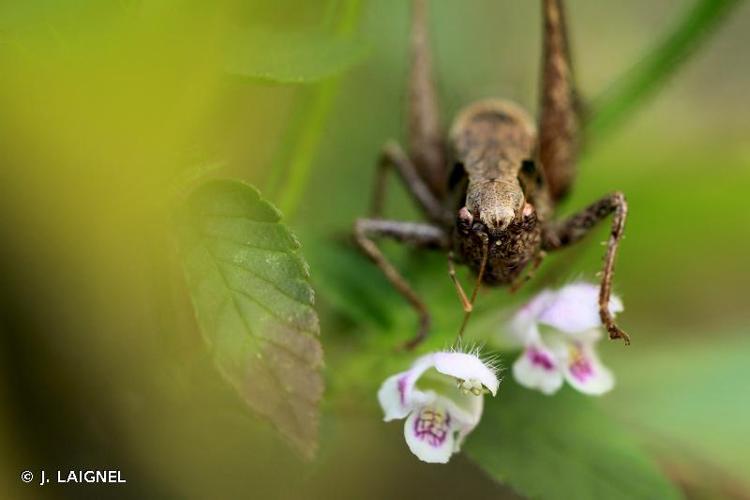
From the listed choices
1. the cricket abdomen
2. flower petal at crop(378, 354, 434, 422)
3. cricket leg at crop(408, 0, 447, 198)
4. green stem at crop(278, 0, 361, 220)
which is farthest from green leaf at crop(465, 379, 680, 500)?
cricket leg at crop(408, 0, 447, 198)

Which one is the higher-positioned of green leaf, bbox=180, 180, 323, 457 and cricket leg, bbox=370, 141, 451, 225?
cricket leg, bbox=370, 141, 451, 225

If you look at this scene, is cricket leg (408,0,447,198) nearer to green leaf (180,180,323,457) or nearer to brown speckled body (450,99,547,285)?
brown speckled body (450,99,547,285)

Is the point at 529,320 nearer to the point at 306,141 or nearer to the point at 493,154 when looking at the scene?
the point at 493,154

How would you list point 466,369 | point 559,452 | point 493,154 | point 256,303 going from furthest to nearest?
point 493,154, point 559,452, point 466,369, point 256,303

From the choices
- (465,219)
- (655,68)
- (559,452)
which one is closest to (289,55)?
(465,219)

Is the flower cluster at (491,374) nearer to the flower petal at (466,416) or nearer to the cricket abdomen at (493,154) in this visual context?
the flower petal at (466,416)

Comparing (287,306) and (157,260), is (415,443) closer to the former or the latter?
(287,306)

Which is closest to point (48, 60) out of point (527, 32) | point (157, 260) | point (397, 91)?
point (157, 260)
